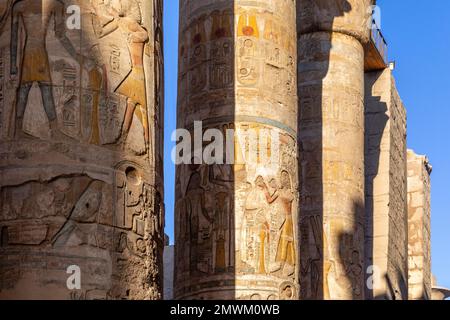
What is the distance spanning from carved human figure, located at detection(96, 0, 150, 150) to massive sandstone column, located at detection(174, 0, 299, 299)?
4630 mm

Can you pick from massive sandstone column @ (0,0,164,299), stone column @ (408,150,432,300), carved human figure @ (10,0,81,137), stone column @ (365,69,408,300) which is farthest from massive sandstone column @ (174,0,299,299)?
stone column @ (408,150,432,300)

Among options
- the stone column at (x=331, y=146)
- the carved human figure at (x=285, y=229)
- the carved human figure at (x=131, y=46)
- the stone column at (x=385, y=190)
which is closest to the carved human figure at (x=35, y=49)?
the carved human figure at (x=131, y=46)

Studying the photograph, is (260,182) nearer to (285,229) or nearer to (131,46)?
(285,229)

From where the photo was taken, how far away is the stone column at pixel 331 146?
21828 millimetres

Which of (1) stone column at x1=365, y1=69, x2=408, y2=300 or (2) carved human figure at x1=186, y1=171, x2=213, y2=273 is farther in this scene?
(1) stone column at x1=365, y1=69, x2=408, y2=300

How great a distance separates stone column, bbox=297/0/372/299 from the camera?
71.6 feet

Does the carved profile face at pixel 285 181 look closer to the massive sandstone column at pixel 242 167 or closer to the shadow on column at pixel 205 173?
the massive sandstone column at pixel 242 167

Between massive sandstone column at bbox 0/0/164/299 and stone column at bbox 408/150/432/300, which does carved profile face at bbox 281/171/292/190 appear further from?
stone column at bbox 408/150/432/300

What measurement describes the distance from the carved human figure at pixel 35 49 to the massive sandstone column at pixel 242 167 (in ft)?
17.3

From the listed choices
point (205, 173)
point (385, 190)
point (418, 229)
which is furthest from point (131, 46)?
point (418, 229)

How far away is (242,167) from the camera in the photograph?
17.5m
